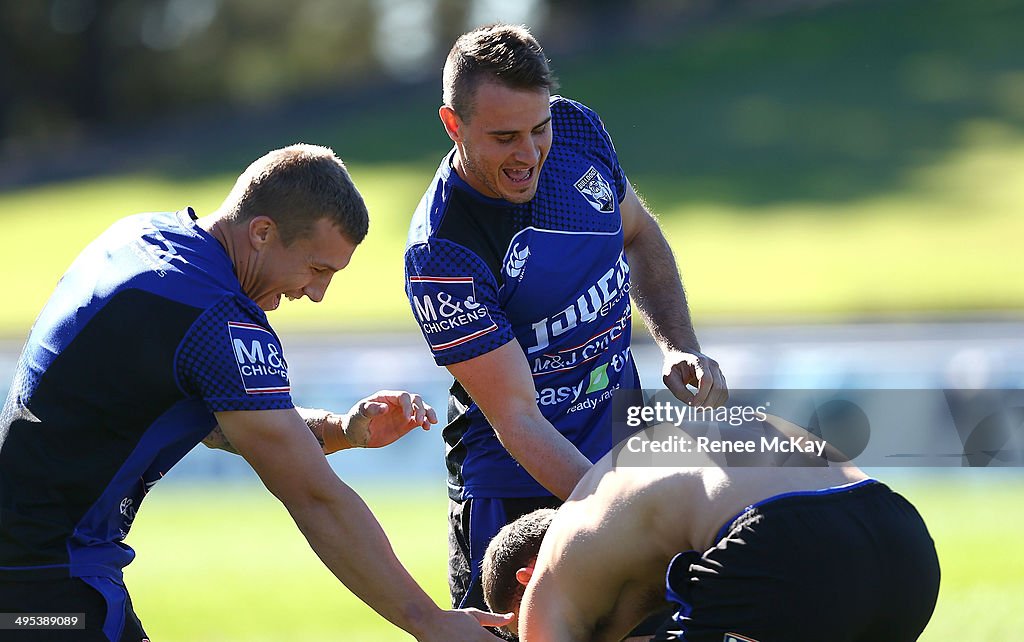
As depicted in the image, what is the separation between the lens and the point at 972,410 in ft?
33.0

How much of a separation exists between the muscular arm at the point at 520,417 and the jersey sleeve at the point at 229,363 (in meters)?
0.83

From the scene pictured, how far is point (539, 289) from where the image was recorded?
421 cm

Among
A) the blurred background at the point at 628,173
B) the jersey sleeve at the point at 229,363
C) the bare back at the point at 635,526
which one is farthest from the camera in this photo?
the blurred background at the point at 628,173

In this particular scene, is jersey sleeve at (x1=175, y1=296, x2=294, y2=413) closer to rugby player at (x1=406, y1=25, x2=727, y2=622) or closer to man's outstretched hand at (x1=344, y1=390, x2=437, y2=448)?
man's outstretched hand at (x1=344, y1=390, x2=437, y2=448)

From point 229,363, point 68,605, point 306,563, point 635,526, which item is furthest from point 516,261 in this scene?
point 306,563

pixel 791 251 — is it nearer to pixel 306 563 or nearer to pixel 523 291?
pixel 306 563

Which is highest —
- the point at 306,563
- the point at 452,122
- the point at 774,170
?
the point at 452,122

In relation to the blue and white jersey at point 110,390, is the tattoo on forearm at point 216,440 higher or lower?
lower

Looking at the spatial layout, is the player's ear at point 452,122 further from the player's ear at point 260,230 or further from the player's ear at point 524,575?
the player's ear at point 524,575

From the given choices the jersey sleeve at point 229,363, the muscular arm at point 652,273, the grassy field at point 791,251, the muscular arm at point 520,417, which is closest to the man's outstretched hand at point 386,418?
the muscular arm at point 520,417

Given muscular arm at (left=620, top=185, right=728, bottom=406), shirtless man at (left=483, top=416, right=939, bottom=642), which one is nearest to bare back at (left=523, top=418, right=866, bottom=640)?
shirtless man at (left=483, top=416, right=939, bottom=642)

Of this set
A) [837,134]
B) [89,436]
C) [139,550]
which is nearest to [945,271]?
[837,134]

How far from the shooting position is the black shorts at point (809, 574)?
2904 millimetres

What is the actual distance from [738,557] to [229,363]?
4.39 feet
